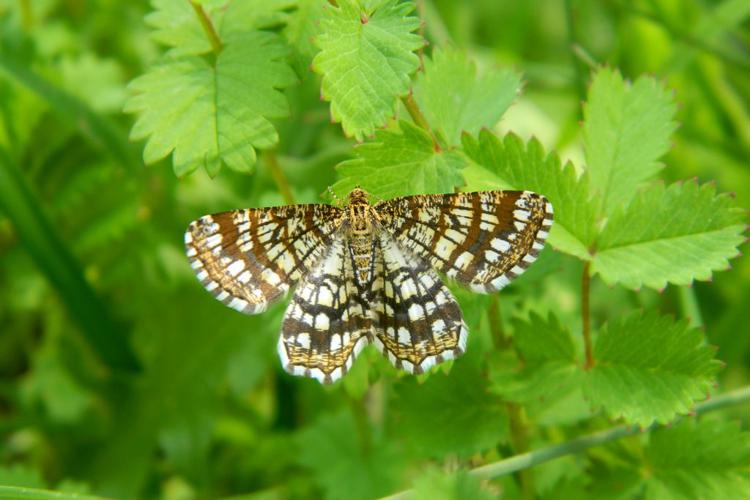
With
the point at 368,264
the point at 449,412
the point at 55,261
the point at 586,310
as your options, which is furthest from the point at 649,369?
the point at 55,261

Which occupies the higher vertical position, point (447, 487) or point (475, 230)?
point (475, 230)

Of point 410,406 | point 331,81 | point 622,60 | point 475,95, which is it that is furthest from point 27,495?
point 622,60

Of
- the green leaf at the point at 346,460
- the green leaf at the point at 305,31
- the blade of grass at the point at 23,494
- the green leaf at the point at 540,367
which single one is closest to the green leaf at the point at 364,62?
the green leaf at the point at 305,31

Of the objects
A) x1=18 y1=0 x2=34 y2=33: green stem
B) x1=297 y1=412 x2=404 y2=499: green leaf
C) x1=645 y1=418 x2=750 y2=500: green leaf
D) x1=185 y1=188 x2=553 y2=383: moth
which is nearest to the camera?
x1=185 y1=188 x2=553 y2=383: moth

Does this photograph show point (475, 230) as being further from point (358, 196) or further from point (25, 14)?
point (25, 14)

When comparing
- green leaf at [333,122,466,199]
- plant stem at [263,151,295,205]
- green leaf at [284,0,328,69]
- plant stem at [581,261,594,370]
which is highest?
green leaf at [284,0,328,69]

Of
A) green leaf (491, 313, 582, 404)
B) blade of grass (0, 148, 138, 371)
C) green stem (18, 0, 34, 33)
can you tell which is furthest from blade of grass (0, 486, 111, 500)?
green stem (18, 0, 34, 33)

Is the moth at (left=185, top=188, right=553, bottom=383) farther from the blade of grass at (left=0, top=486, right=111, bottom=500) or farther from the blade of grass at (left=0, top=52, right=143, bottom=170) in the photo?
the blade of grass at (left=0, top=52, right=143, bottom=170)
